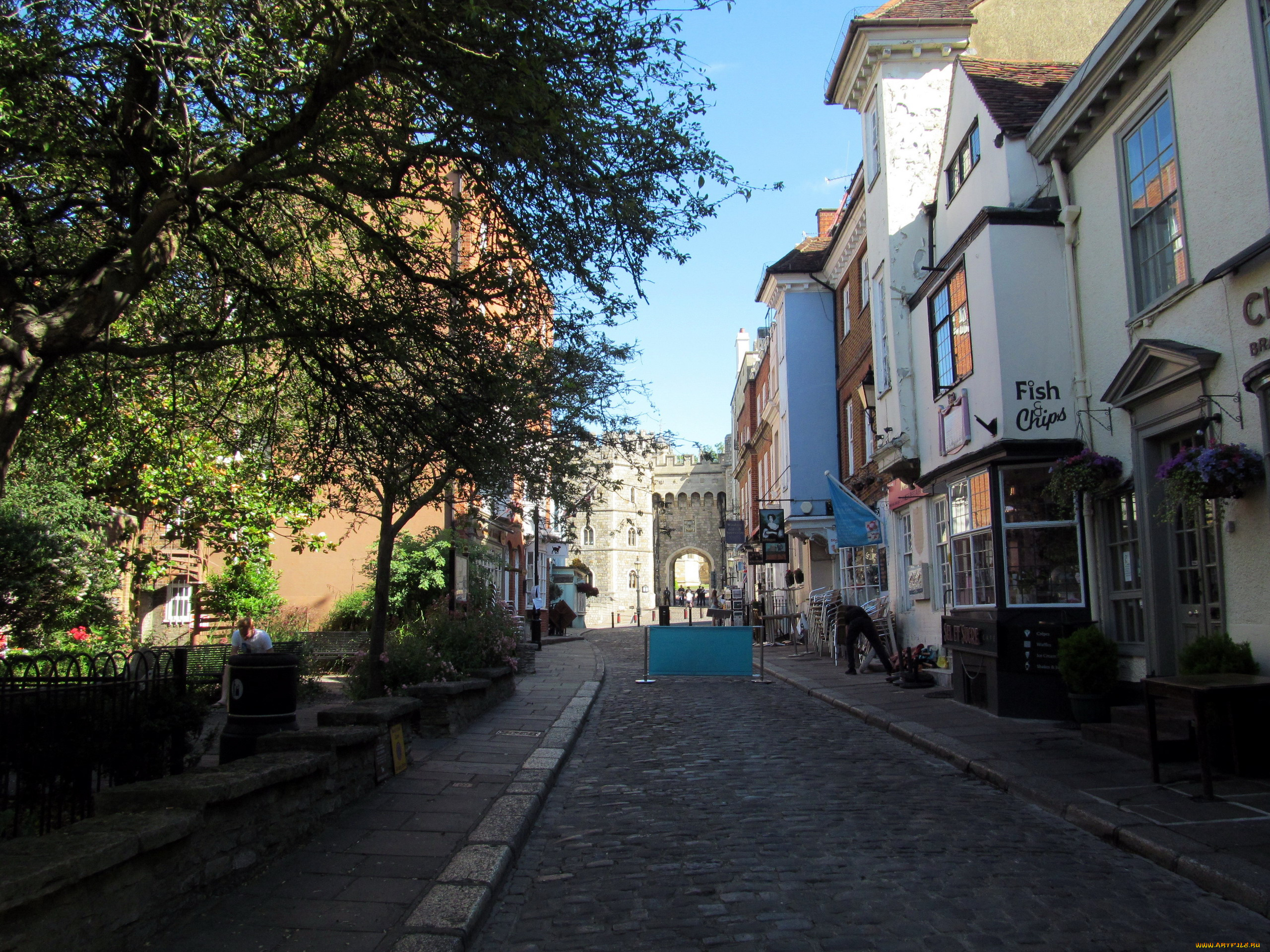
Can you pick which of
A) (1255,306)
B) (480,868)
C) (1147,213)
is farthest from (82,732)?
(1147,213)

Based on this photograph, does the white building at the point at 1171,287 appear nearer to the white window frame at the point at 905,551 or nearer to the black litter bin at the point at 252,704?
the white window frame at the point at 905,551

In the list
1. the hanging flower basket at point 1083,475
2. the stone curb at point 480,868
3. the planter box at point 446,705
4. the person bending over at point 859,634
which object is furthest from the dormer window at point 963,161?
the stone curb at point 480,868

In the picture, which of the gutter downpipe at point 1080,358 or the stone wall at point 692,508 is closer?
the gutter downpipe at point 1080,358

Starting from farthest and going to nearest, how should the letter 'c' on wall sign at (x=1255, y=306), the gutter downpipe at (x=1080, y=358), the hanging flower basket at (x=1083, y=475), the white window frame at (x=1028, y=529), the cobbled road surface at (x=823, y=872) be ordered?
the white window frame at (x=1028, y=529) → the gutter downpipe at (x=1080, y=358) → the hanging flower basket at (x=1083, y=475) → the letter 'c' on wall sign at (x=1255, y=306) → the cobbled road surface at (x=823, y=872)

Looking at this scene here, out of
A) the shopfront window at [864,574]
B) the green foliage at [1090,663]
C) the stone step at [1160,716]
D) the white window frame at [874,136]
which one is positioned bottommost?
the stone step at [1160,716]

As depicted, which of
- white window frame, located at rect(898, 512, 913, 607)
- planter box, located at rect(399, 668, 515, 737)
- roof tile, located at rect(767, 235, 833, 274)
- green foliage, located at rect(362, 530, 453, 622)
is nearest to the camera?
planter box, located at rect(399, 668, 515, 737)

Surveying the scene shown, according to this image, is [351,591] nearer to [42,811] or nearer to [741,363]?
[42,811]

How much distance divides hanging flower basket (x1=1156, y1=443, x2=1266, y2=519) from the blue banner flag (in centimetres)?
1071

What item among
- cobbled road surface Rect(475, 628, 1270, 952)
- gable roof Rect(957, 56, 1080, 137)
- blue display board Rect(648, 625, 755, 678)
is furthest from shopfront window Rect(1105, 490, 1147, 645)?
blue display board Rect(648, 625, 755, 678)

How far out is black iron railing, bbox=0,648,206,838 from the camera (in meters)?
4.95

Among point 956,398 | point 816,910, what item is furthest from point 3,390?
point 956,398

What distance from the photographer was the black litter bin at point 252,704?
6363mm

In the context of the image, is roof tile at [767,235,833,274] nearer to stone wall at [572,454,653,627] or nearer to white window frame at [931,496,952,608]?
white window frame at [931,496,952,608]

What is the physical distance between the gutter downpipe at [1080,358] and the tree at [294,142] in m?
5.38
